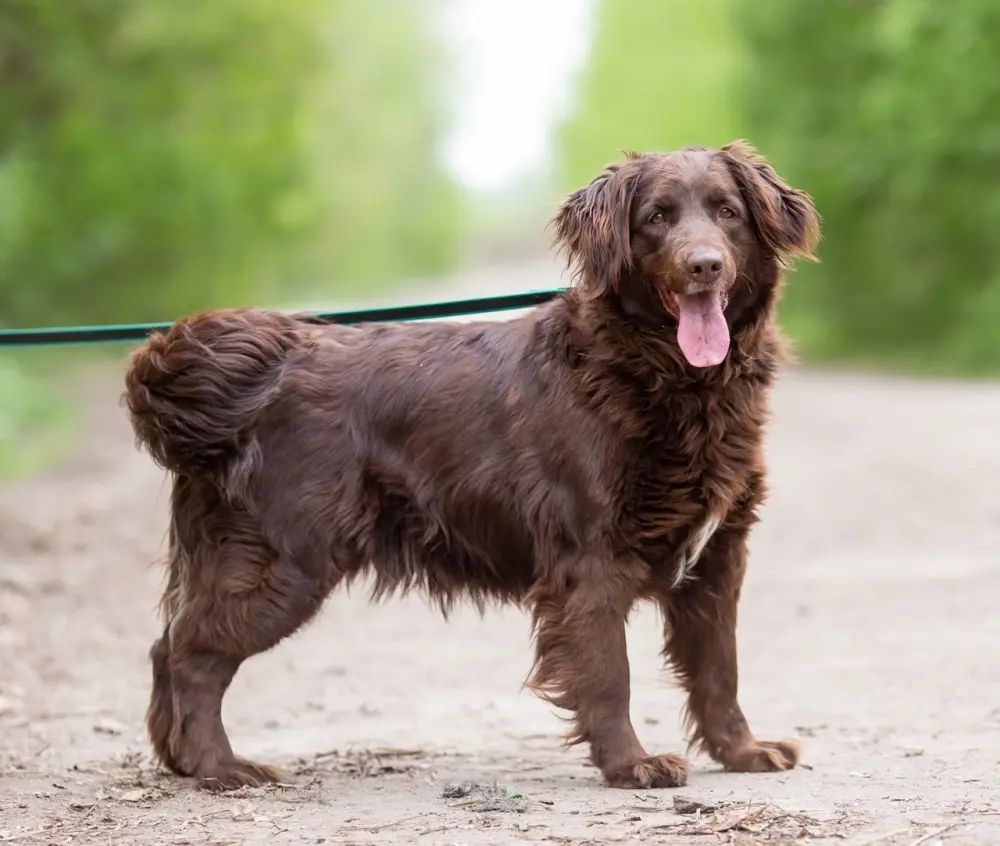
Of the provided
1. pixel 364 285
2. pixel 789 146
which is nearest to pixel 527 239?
pixel 364 285

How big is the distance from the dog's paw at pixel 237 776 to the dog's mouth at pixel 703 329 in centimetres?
210

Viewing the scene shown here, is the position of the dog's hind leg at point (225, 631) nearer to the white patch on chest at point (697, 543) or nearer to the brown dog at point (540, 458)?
the brown dog at point (540, 458)

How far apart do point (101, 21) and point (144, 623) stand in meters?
14.3

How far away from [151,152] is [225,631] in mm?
19930

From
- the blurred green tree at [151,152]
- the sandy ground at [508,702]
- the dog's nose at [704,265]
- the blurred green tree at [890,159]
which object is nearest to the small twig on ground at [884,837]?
the sandy ground at [508,702]

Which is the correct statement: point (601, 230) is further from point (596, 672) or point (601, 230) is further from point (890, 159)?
point (890, 159)

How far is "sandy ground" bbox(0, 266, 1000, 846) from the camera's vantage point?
4.38 metres

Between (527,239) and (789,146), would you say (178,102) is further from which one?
(527,239)

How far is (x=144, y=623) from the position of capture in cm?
873

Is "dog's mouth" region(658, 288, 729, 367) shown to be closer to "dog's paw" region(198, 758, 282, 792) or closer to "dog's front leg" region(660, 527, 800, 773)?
"dog's front leg" region(660, 527, 800, 773)

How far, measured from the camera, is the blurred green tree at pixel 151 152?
2009 centimetres

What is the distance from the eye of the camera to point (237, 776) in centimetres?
516

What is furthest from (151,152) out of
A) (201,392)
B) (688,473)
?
(688,473)

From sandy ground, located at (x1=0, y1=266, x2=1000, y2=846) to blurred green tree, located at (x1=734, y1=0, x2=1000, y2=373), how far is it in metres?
11.1
